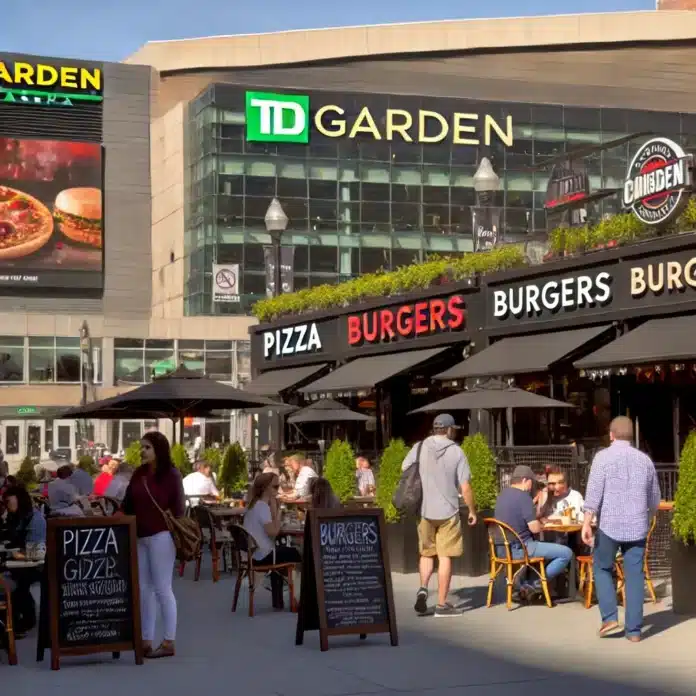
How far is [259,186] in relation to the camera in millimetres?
81188

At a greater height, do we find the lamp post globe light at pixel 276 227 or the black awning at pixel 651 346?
the lamp post globe light at pixel 276 227

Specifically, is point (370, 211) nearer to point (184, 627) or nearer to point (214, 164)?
point (214, 164)

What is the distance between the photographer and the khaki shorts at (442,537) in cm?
1359

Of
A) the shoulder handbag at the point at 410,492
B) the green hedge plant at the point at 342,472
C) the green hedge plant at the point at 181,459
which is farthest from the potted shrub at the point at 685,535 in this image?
the green hedge plant at the point at 181,459

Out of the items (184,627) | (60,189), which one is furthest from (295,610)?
(60,189)

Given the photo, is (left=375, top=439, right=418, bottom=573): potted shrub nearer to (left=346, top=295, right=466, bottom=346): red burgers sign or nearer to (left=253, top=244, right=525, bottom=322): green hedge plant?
(left=253, top=244, right=525, bottom=322): green hedge plant

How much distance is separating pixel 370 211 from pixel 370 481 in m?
59.8

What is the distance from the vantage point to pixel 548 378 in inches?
1112

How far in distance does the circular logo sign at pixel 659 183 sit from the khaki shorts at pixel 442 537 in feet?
32.2

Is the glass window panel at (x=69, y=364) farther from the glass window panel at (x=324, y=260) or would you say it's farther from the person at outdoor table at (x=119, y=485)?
the person at outdoor table at (x=119, y=485)

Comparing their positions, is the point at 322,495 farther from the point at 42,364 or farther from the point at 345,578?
the point at 42,364

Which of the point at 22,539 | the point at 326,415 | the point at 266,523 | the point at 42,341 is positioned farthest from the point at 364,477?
the point at 42,341

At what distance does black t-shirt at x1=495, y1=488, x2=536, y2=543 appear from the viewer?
14.1 m

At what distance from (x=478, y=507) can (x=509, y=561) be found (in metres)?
3.98
